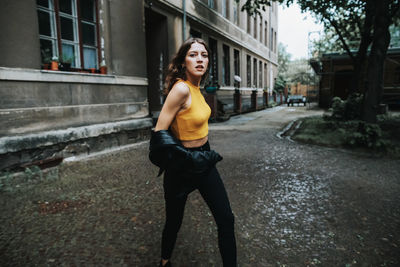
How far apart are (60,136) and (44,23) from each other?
2.40 metres

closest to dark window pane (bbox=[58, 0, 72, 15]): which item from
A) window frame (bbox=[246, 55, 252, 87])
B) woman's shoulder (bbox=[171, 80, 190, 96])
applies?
woman's shoulder (bbox=[171, 80, 190, 96])

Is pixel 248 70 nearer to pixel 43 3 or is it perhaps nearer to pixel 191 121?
pixel 43 3

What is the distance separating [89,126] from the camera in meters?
6.32

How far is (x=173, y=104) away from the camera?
6.08 ft

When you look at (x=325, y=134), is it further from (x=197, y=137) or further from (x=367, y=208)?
(x=197, y=137)

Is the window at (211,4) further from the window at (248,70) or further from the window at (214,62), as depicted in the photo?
the window at (248,70)

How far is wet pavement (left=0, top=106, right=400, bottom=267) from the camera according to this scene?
2.57m

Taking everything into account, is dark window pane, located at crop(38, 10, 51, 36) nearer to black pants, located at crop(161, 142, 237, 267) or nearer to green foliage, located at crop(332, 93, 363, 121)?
black pants, located at crop(161, 142, 237, 267)

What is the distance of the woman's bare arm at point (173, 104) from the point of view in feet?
6.06

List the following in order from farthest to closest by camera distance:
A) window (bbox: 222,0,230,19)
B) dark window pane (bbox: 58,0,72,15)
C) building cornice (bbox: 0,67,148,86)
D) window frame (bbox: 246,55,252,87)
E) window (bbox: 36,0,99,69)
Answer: window frame (bbox: 246,55,252,87) < window (bbox: 222,0,230,19) < dark window pane (bbox: 58,0,72,15) < window (bbox: 36,0,99,69) < building cornice (bbox: 0,67,148,86)

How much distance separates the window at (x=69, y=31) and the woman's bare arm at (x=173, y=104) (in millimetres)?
4995

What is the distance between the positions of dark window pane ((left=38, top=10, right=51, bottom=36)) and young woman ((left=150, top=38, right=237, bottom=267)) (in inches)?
197

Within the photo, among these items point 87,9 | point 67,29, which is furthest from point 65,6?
point 87,9

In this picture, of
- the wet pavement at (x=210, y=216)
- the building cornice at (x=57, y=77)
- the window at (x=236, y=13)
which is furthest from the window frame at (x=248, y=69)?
the wet pavement at (x=210, y=216)
